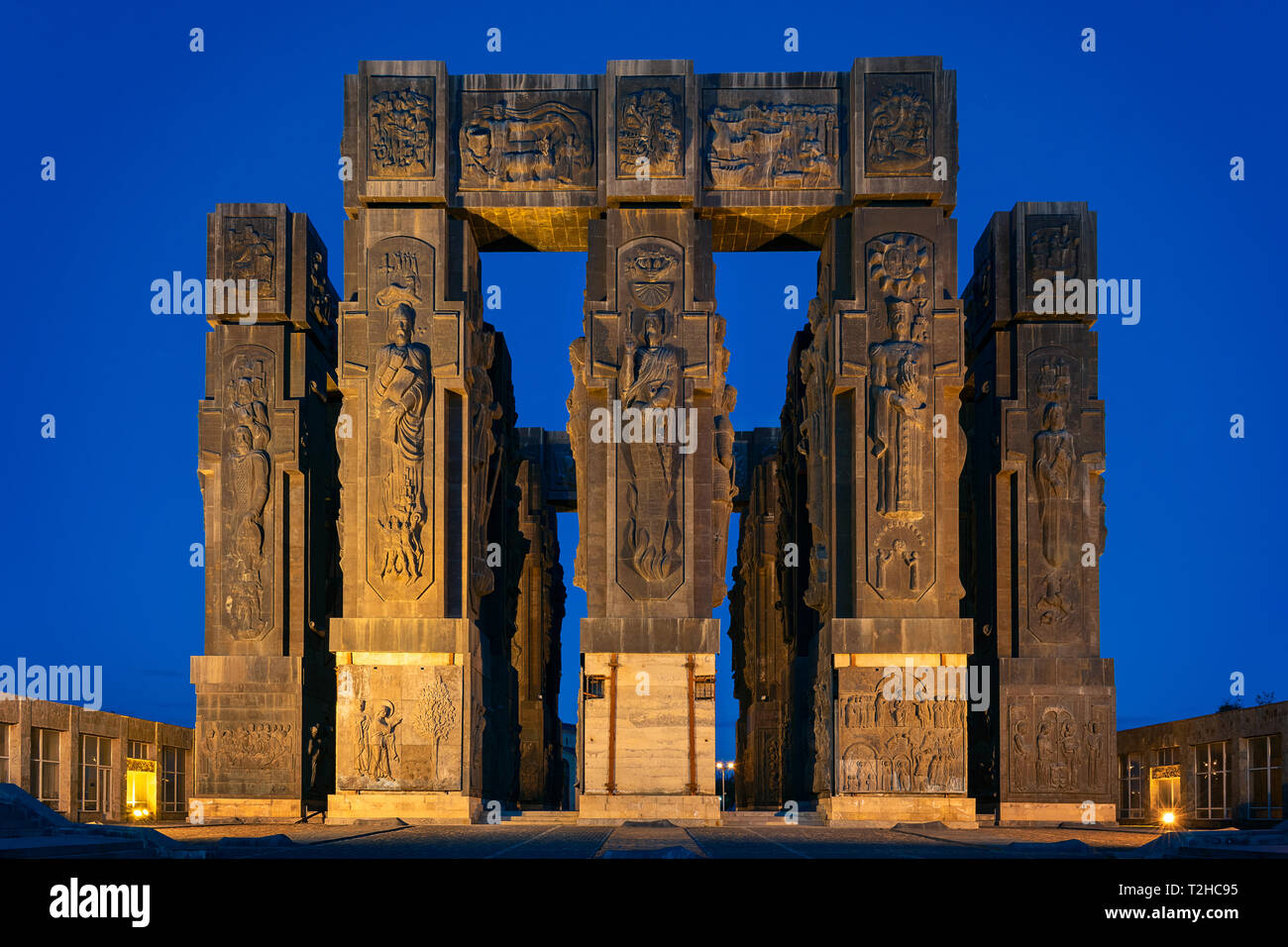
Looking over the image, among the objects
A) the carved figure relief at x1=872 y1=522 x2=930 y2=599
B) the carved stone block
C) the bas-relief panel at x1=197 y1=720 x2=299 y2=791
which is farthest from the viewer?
the bas-relief panel at x1=197 y1=720 x2=299 y2=791

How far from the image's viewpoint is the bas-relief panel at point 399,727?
71.8 feet

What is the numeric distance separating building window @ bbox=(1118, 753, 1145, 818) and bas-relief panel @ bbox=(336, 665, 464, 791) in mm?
21600

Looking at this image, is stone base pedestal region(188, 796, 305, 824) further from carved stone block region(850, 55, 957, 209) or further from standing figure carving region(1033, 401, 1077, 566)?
carved stone block region(850, 55, 957, 209)

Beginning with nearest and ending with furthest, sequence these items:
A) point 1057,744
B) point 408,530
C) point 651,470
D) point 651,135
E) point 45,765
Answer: point 408,530, point 651,470, point 651,135, point 1057,744, point 45,765

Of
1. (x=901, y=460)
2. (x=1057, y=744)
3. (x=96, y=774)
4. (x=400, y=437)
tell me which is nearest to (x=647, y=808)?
(x=901, y=460)

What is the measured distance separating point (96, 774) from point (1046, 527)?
904 inches

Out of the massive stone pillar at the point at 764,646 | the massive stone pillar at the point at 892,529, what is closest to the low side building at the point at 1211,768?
the massive stone pillar at the point at 892,529

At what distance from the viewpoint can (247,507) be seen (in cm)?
2634

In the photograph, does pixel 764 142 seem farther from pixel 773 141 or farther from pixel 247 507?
pixel 247 507

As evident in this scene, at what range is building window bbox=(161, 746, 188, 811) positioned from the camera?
1517 inches

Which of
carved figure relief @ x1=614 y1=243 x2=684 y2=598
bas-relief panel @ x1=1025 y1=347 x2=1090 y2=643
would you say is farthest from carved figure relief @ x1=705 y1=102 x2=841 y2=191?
bas-relief panel @ x1=1025 y1=347 x2=1090 y2=643

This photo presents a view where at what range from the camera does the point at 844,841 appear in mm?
16797

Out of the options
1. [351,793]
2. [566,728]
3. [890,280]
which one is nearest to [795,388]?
[890,280]

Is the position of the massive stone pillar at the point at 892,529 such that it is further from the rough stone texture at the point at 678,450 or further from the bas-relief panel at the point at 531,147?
the bas-relief panel at the point at 531,147
